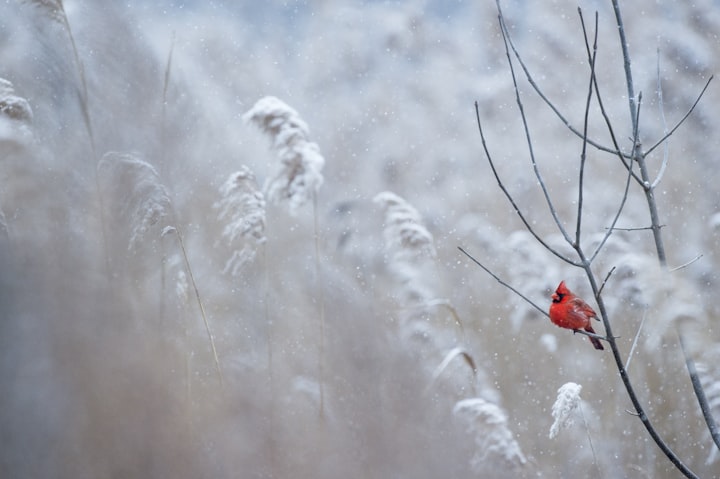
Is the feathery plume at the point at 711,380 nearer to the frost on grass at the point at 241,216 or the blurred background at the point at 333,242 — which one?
the blurred background at the point at 333,242

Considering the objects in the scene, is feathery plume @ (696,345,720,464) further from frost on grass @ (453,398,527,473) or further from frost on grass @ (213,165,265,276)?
frost on grass @ (213,165,265,276)

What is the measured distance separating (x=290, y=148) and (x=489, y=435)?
0.73m

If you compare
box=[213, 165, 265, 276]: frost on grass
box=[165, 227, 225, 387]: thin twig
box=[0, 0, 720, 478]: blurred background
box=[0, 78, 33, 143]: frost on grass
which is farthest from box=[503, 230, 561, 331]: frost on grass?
box=[0, 78, 33, 143]: frost on grass

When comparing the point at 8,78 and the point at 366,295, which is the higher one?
the point at 8,78

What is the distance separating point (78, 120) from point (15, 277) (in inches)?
14.7

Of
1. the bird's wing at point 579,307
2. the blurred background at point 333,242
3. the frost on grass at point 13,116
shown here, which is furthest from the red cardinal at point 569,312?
the frost on grass at point 13,116

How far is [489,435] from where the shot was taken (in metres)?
1.47

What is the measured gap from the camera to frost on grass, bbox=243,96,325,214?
58.4 inches

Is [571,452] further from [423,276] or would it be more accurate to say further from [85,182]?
[85,182]

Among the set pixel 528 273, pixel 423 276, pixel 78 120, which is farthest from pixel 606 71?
pixel 78 120

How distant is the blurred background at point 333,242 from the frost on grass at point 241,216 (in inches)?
1.1

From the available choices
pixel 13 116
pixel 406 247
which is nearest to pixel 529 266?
pixel 406 247

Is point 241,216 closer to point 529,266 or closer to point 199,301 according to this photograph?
point 199,301

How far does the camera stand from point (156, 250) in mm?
1551
